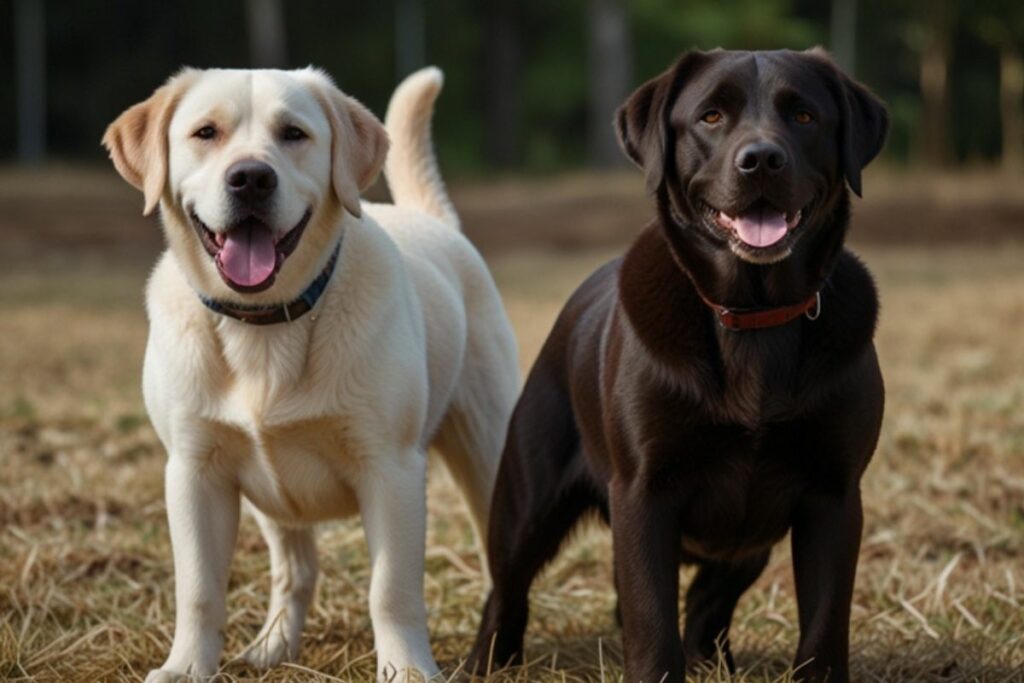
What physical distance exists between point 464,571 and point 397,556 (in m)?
1.14

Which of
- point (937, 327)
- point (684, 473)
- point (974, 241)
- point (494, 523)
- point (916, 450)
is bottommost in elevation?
point (974, 241)

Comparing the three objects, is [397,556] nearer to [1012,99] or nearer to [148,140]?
[148,140]

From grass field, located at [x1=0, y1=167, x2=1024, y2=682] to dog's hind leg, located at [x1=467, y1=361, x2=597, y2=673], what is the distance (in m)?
0.15

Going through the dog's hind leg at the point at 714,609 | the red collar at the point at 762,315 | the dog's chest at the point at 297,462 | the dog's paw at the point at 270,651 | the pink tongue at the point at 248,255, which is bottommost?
the dog's paw at the point at 270,651

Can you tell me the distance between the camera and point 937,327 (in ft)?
34.4

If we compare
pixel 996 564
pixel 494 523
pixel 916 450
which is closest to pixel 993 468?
pixel 916 450

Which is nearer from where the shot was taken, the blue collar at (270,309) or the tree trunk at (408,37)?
the blue collar at (270,309)

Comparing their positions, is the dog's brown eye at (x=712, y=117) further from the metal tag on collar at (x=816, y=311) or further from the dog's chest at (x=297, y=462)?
the dog's chest at (x=297, y=462)

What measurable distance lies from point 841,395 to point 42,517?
116 inches

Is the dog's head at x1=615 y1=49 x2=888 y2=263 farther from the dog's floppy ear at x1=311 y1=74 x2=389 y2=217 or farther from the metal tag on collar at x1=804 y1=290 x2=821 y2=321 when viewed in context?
the dog's floppy ear at x1=311 y1=74 x2=389 y2=217

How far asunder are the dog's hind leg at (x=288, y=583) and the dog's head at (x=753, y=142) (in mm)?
1474

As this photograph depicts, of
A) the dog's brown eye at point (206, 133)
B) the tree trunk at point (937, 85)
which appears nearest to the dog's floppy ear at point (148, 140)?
the dog's brown eye at point (206, 133)

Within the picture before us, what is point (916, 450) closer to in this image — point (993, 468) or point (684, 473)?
point (993, 468)

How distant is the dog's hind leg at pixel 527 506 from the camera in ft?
12.2
